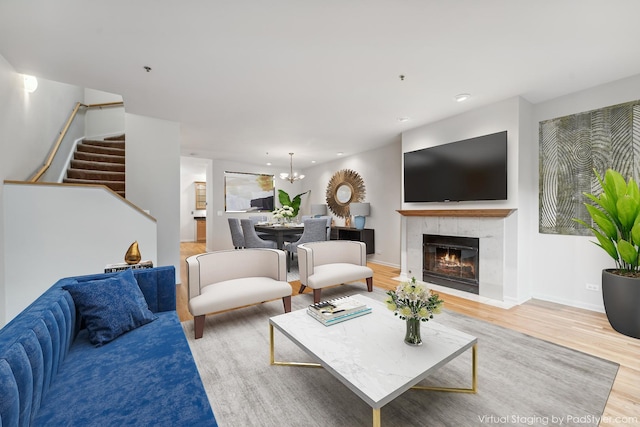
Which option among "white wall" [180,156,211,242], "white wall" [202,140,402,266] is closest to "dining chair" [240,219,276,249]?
"white wall" [202,140,402,266]

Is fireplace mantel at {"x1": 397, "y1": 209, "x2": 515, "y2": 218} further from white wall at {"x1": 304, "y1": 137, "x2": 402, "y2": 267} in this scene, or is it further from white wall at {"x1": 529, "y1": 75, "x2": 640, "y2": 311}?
white wall at {"x1": 304, "y1": 137, "x2": 402, "y2": 267}

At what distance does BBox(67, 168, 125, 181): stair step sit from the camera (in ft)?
14.6

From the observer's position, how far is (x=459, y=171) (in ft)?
A: 12.0

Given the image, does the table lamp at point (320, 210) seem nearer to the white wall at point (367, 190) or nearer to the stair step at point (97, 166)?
the white wall at point (367, 190)

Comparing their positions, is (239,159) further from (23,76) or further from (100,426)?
(100,426)

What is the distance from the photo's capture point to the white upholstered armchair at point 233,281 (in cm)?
242

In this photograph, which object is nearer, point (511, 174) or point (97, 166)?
point (511, 174)

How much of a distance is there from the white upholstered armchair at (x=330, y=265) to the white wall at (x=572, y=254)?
2.12 m

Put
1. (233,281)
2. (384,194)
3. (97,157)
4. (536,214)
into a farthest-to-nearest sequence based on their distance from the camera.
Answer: (384,194), (97,157), (536,214), (233,281)

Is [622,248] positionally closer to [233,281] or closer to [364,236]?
[233,281]

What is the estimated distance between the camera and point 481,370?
1.92 meters

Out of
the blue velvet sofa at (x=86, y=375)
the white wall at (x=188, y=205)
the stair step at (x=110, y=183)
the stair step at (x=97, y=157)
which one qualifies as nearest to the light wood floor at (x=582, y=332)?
the blue velvet sofa at (x=86, y=375)

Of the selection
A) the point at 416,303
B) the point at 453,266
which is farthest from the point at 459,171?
the point at 416,303

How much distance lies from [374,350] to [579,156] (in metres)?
3.39
